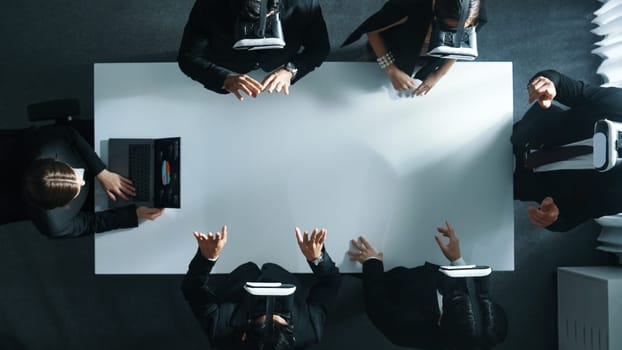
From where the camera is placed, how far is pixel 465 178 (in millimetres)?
1908

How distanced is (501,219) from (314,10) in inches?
42.5

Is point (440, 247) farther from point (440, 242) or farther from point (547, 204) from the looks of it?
point (547, 204)

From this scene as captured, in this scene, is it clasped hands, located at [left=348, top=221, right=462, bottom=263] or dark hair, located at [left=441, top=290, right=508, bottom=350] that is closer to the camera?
dark hair, located at [left=441, top=290, right=508, bottom=350]

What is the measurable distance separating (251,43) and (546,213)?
3.97 ft

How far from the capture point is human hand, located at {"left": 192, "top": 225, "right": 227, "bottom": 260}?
1693 mm

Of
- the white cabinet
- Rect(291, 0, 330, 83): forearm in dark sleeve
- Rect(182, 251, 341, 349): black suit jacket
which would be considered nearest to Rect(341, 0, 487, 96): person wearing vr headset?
Rect(291, 0, 330, 83): forearm in dark sleeve

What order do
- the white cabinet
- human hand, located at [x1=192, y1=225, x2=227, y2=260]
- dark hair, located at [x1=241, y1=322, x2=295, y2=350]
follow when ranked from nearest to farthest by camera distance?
dark hair, located at [x1=241, y1=322, x2=295, y2=350], human hand, located at [x1=192, y1=225, x2=227, y2=260], the white cabinet

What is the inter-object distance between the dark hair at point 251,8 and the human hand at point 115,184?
77 centimetres

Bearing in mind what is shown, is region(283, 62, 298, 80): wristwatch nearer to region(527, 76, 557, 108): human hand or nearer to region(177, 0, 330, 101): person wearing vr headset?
region(177, 0, 330, 101): person wearing vr headset

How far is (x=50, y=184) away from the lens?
156 centimetres

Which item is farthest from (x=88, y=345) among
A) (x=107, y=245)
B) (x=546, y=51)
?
(x=546, y=51)

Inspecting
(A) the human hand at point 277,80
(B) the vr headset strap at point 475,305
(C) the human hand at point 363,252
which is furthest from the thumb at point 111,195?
(B) the vr headset strap at point 475,305

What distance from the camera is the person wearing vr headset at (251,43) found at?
1.61 metres

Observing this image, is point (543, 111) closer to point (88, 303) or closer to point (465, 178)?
point (465, 178)
